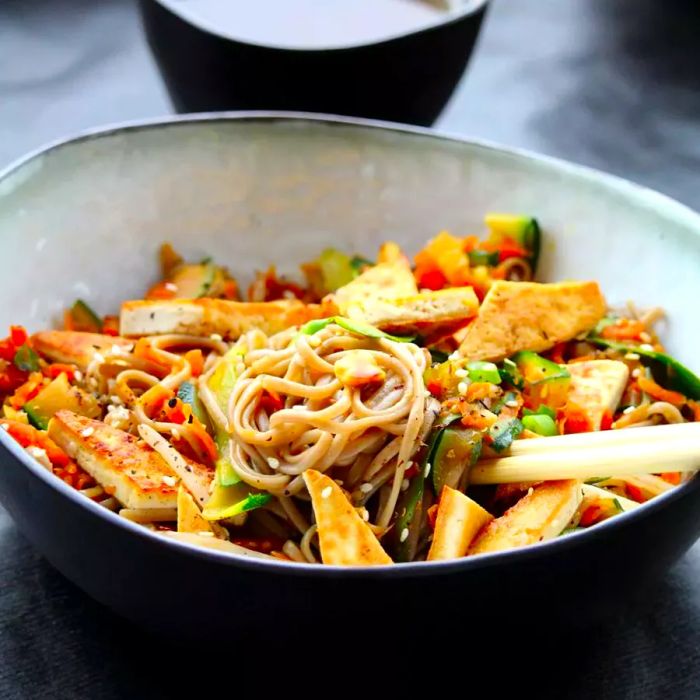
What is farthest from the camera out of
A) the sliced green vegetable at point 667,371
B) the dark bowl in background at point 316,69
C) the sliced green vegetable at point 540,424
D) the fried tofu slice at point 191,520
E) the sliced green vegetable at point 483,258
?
the dark bowl in background at point 316,69

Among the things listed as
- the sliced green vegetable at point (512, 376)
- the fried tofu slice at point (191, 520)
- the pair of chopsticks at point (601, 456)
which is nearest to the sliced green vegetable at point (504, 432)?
the pair of chopsticks at point (601, 456)

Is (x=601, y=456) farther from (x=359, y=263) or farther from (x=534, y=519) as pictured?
(x=359, y=263)

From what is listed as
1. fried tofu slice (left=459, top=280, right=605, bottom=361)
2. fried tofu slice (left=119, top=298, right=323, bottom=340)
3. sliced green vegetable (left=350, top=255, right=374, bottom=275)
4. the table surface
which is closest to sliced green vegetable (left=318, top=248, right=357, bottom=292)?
sliced green vegetable (left=350, top=255, right=374, bottom=275)

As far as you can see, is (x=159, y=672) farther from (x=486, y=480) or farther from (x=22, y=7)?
(x=22, y=7)

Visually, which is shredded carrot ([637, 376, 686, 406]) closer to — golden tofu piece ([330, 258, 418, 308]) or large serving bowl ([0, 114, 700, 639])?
large serving bowl ([0, 114, 700, 639])

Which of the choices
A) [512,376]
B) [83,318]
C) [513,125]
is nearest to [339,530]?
[512,376]

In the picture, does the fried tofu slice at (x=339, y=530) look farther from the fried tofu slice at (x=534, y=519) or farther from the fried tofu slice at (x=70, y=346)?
the fried tofu slice at (x=70, y=346)
